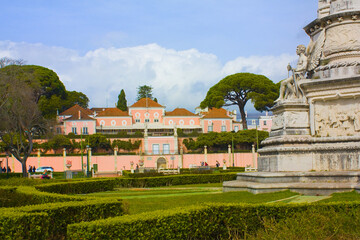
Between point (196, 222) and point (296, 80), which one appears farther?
point (296, 80)

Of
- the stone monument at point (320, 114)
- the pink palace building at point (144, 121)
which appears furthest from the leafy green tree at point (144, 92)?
the stone monument at point (320, 114)

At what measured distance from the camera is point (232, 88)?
6588 cm

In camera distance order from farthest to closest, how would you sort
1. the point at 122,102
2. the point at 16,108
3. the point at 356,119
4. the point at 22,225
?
1. the point at 122,102
2. the point at 16,108
3. the point at 356,119
4. the point at 22,225

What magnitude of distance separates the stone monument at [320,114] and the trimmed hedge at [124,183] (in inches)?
299

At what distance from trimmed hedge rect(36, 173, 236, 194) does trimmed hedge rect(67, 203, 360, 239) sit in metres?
9.75

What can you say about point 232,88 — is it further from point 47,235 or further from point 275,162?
point 47,235

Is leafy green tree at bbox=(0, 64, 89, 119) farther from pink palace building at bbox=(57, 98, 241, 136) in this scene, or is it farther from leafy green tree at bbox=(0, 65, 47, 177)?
leafy green tree at bbox=(0, 65, 47, 177)

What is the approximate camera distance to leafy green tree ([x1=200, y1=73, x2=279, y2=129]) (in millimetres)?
64312

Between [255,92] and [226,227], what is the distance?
59356mm

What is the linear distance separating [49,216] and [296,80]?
980 centimetres

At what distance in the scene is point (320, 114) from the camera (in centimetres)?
1347

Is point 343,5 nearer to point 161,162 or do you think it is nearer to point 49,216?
point 49,216

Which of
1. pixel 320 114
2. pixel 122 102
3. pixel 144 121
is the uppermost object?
pixel 122 102

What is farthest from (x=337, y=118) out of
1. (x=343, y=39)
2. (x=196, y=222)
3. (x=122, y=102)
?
(x=122, y=102)
